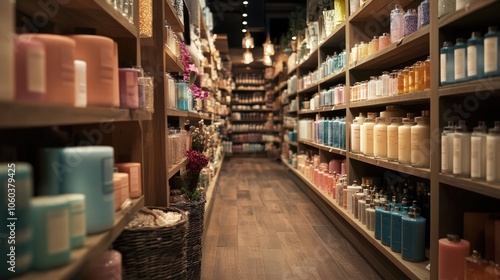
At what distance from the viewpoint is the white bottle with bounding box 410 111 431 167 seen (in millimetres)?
2602

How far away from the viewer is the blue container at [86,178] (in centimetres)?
116

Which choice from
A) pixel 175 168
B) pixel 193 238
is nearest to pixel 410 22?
pixel 175 168

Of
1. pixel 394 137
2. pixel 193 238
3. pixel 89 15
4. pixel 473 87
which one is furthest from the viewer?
pixel 394 137

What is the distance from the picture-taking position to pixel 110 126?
1907 mm

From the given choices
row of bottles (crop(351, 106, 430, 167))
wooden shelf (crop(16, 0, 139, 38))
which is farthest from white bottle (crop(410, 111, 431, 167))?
wooden shelf (crop(16, 0, 139, 38))

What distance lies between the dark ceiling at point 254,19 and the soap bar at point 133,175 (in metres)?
8.36

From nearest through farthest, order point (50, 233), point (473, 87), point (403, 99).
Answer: point (50, 233), point (473, 87), point (403, 99)

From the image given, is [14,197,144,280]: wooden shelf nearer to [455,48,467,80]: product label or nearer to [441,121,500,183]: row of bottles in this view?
[441,121,500,183]: row of bottles

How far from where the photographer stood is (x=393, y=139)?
304cm

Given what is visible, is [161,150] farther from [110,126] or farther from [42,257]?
[42,257]

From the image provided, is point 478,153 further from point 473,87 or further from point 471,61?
point 471,61

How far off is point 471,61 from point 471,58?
0.01 metres

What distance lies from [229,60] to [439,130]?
10530 millimetres

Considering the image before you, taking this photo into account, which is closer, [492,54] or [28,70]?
[28,70]
